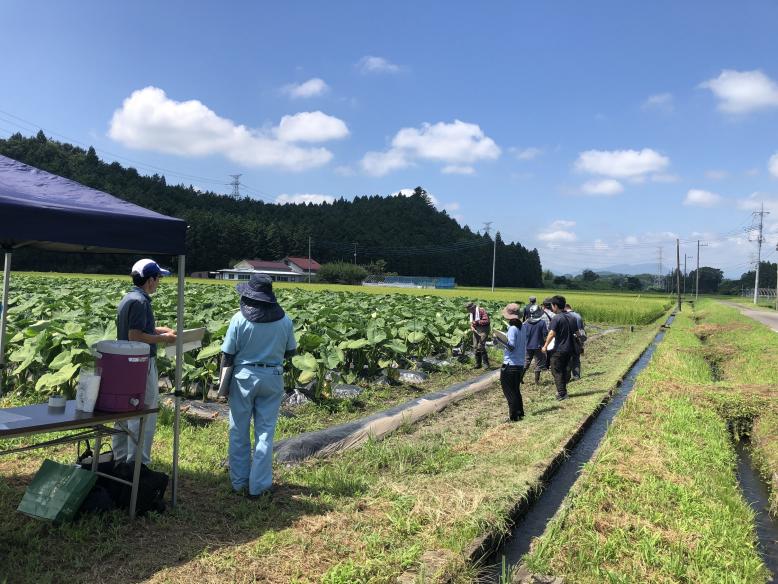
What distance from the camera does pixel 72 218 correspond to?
379 cm

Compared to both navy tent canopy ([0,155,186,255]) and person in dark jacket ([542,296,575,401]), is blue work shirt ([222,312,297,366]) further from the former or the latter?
person in dark jacket ([542,296,575,401])

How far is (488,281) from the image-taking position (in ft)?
335

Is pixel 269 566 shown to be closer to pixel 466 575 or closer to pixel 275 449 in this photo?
pixel 466 575

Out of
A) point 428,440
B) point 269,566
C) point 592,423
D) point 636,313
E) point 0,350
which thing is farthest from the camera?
point 636,313

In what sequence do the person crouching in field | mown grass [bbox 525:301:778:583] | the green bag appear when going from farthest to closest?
the person crouching in field → the green bag → mown grass [bbox 525:301:778:583]

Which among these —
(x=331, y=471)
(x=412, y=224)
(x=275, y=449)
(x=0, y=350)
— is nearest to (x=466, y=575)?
(x=331, y=471)

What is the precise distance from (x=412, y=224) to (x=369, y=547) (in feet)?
352

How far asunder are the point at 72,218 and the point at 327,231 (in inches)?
3871

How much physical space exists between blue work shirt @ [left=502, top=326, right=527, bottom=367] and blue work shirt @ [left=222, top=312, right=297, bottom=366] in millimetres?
4005

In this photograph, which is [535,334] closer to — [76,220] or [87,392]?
[87,392]

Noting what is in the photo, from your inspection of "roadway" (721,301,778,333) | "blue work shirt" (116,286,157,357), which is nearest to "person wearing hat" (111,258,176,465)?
"blue work shirt" (116,286,157,357)

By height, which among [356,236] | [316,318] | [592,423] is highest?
[356,236]

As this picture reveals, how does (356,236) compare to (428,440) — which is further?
(356,236)

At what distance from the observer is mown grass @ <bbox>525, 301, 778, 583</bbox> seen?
3895 millimetres
